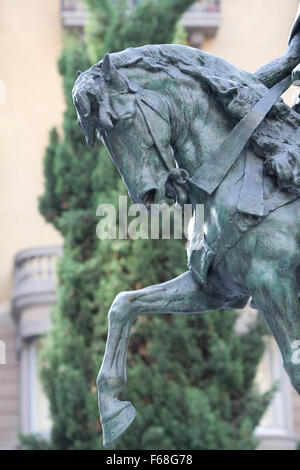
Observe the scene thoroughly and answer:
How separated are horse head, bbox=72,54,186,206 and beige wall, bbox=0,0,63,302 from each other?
13688mm

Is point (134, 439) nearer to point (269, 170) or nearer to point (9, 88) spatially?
point (269, 170)

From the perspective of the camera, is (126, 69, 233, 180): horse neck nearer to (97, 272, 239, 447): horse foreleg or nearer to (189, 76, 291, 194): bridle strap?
(189, 76, 291, 194): bridle strap

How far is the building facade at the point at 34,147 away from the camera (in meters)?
15.4

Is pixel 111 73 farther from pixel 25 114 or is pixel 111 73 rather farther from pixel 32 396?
pixel 25 114

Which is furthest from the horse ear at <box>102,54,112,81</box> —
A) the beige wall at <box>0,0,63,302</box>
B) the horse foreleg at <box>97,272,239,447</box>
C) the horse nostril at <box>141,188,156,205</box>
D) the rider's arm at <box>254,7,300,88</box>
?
the beige wall at <box>0,0,63,302</box>

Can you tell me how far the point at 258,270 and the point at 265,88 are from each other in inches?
28.3

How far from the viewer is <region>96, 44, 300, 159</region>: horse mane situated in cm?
318

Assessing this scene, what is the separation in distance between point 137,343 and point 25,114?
28.4 ft

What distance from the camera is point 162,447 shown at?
9.16 m

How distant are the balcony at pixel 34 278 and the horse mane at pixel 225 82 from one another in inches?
477

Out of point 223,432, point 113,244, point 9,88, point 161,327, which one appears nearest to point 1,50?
point 9,88

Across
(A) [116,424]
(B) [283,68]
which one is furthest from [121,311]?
(B) [283,68]

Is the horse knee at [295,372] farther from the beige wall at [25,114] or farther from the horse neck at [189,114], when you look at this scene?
the beige wall at [25,114]

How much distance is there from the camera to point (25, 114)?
1758 cm
